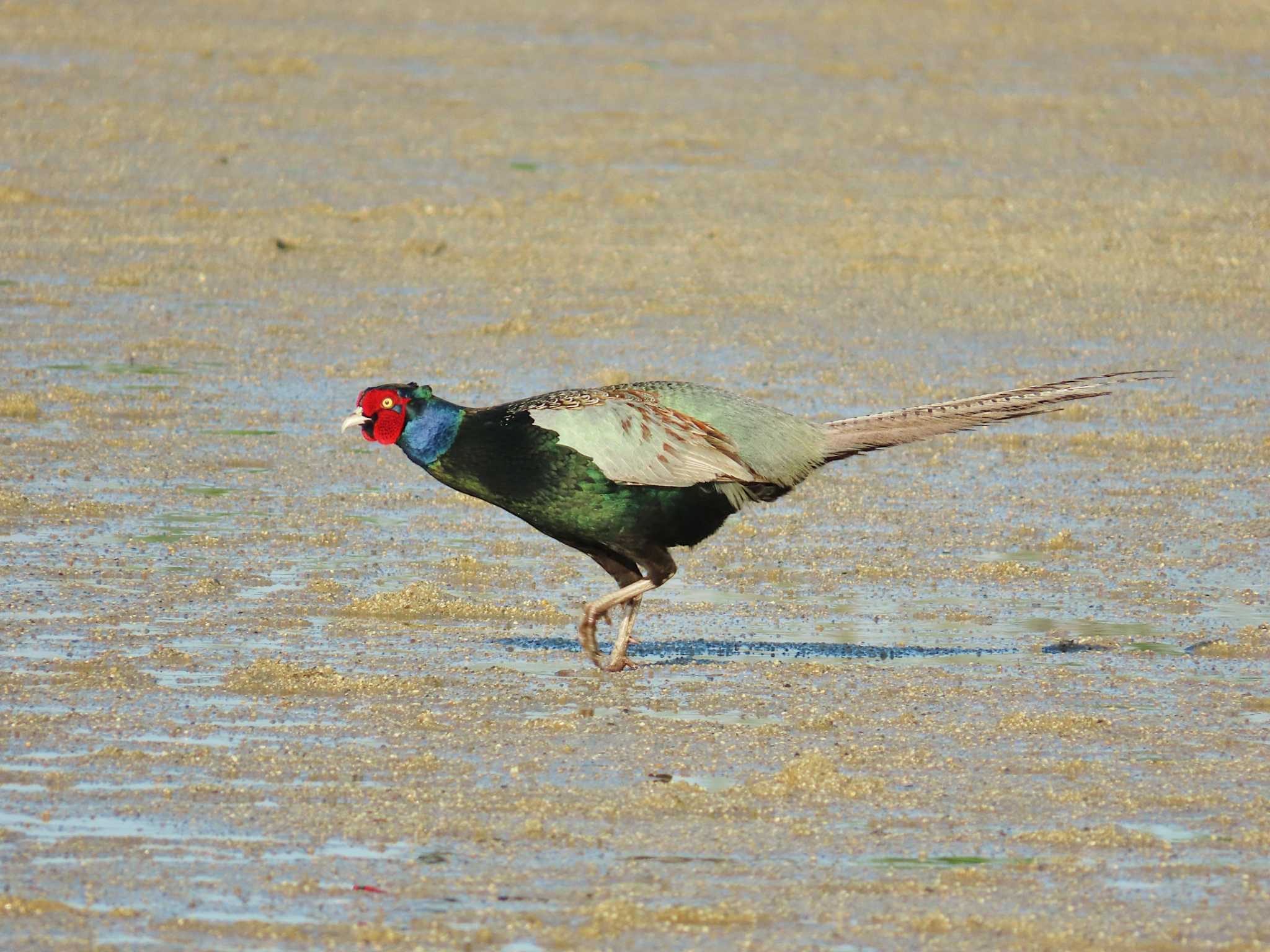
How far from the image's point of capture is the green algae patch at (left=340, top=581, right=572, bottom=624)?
28.7ft

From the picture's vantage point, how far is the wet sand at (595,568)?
587 cm

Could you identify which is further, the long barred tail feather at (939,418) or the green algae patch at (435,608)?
the green algae patch at (435,608)

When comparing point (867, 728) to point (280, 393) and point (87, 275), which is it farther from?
point (87, 275)

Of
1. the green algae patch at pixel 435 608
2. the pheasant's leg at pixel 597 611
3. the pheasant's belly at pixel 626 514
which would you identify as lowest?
the green algae patch at pixel 435 608

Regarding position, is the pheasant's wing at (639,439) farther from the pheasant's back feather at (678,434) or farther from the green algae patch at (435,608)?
the green algae patch at (435,608)

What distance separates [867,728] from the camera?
7.34 metres

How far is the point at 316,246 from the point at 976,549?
774 centimetres

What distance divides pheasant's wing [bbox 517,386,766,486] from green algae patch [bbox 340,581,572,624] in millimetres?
939

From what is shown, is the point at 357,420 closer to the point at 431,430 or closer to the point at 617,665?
the point at 431,430

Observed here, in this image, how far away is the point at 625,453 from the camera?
26.9ft

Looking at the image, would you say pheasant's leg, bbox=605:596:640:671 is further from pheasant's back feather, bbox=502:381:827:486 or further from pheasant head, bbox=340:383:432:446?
pheasant head, bbox=340:383:432:446

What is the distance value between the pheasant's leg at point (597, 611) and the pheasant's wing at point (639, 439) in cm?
41

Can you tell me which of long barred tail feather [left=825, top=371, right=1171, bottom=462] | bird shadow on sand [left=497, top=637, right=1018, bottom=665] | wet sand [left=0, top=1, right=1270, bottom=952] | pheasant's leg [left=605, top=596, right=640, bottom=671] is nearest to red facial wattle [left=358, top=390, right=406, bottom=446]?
wet sand [left=0, top=1, right=1270, bottom=952]

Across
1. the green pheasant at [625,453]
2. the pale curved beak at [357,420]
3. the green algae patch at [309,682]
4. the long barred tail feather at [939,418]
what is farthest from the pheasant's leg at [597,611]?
the pale curved beak at [357,420]
